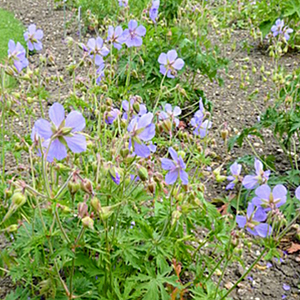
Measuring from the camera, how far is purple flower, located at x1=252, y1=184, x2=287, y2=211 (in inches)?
59.9

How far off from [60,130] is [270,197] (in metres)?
0.72

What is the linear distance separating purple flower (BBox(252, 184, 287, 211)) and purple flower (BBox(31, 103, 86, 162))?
0.62 meters

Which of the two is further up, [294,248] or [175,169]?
[175,169]

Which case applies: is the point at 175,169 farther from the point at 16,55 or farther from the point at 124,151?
the point at 16,55

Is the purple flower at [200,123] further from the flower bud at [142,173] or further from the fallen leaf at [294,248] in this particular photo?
the fallen leaf at [294,248]

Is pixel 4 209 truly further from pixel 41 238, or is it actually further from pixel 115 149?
pixel 115 149

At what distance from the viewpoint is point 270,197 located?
154 centimetres

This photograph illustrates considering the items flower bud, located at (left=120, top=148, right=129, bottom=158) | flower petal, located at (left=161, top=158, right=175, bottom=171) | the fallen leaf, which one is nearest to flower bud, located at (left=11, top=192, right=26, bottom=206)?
flower bud, located at (left=120, top=148, right=129, bottom=158)

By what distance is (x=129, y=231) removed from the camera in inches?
71.8

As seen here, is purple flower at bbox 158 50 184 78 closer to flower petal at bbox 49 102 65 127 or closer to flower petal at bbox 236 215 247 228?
flower petal at bbox 236 215 247 228

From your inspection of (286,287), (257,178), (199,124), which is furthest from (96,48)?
(286,287)

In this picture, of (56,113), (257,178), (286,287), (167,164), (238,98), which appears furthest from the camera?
(238,98)

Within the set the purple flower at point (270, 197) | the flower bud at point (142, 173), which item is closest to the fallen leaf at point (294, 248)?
the purple flower at point (270, 197)

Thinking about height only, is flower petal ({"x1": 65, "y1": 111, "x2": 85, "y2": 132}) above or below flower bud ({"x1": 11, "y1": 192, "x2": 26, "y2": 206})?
above
